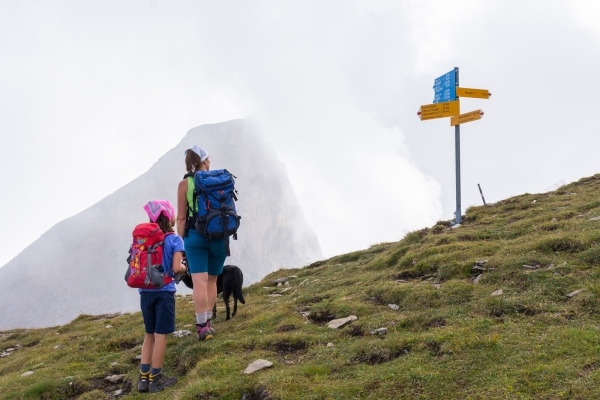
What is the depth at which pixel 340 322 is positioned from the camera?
680 centimetres

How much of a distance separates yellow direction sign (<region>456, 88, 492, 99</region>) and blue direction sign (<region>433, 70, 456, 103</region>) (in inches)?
7.8

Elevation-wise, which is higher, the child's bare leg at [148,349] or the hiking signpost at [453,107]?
the hiking signpost at [453,107]

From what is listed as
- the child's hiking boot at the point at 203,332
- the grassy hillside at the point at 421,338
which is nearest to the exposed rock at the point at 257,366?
the grassy hillside at the point at 421,338

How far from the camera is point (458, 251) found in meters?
8.77

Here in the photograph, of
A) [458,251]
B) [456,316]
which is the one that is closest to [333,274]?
[458,251]

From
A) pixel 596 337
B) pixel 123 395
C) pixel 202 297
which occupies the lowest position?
pixel 123 395

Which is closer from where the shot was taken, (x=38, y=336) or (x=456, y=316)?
(x=456, y=316)

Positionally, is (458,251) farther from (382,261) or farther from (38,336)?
(38,336)

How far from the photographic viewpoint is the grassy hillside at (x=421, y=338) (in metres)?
4.20

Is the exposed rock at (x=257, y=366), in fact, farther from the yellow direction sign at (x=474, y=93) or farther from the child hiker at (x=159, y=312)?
the yellow direction sign at (x=474, y=93)

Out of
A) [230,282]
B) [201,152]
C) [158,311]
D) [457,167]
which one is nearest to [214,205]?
[201,152]

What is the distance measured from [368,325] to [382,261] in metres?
4.82

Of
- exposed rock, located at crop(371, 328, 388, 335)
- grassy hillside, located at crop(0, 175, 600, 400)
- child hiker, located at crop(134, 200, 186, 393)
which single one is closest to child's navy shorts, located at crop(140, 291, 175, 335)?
child hiker, located at crop(134, 200, 186, 393)

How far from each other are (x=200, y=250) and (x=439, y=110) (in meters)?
9.71
